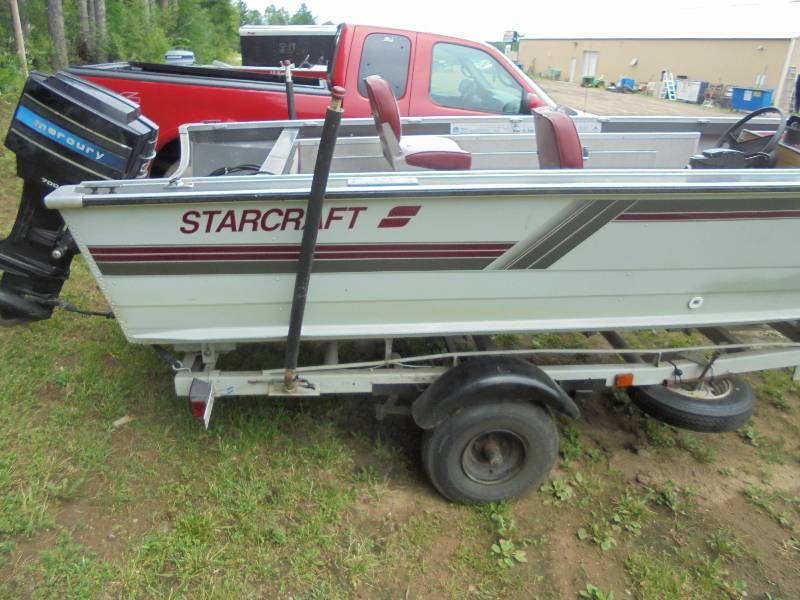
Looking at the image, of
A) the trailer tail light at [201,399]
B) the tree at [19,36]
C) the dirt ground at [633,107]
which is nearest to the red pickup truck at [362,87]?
the trailer tail light at [201,399]

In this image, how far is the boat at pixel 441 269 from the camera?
2244 millimetres

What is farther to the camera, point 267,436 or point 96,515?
point 267,436

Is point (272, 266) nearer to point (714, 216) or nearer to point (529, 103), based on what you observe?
point (714, 216)

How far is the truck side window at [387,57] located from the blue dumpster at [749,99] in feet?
78.4

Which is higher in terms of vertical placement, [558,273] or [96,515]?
[558,273]

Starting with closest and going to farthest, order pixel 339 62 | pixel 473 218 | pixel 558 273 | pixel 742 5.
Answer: pixel 473 218 → pixel 558 273 → pixel 339 62 → pixel 742 5

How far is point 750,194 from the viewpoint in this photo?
2359mm

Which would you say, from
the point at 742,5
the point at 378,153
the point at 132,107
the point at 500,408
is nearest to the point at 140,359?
the point at 132,107

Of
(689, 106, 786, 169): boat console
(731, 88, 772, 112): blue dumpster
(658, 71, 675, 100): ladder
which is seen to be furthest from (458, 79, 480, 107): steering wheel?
(658, 71, 675, 100): ladder

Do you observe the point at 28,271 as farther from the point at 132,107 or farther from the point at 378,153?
the point at 378,153

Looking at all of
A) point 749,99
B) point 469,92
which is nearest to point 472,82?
point 469,92

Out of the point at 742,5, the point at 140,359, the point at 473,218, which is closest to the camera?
the point at 473,218

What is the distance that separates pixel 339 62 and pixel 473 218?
3.56 m

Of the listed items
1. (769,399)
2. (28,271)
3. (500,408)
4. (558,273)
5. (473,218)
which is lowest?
(769,399)
